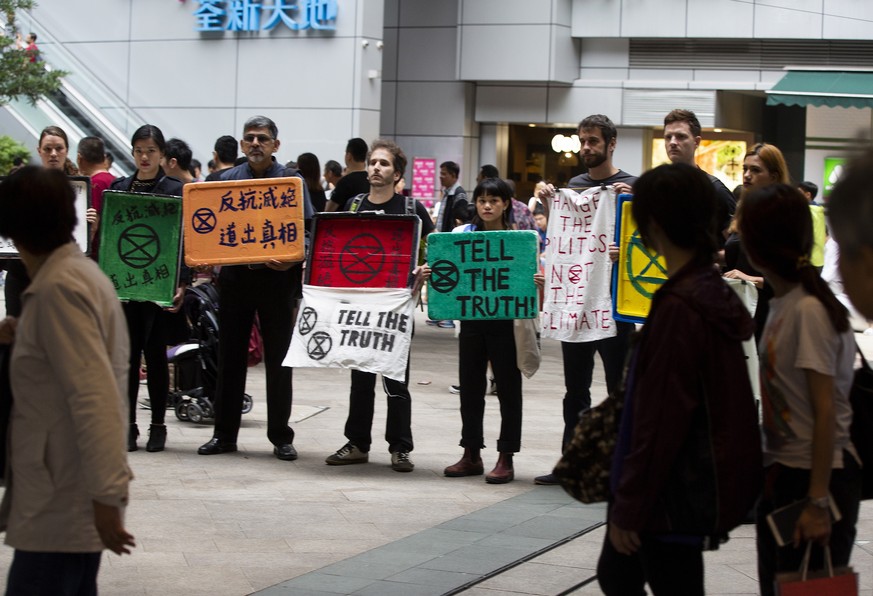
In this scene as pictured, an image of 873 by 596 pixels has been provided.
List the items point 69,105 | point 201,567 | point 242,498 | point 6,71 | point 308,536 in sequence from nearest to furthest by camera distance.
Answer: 1. point 201,567
2. point 308,536
3. point 242,498
4. point 6,71
5. point 69,105

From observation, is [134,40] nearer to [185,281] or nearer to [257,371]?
[257,371]

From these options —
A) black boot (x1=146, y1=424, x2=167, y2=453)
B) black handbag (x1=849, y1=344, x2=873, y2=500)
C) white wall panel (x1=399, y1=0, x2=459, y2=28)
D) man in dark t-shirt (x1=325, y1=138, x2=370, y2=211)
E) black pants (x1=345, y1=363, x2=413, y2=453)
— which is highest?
white wall panel (x1=399, y1=0, x2=459, y2=28)

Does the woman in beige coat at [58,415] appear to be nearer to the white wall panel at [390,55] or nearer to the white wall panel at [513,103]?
the white wall panel at [513,103]

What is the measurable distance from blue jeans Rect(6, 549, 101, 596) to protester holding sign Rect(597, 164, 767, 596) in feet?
4.93

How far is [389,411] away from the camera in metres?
8.43

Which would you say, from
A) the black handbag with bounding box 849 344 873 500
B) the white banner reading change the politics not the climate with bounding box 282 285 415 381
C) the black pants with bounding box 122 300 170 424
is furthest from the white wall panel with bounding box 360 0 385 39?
the black handbag with bounding box 849 344 873 500

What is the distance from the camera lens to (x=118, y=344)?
3711mm

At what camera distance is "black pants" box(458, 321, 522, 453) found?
25.9 ft

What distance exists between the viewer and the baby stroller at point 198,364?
387 inches

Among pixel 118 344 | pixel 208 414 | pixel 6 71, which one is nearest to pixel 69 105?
pixel 6 71

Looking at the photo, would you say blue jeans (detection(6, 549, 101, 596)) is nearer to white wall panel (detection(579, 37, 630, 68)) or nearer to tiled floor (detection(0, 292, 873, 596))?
tiled floor (detection(0, 292, 873, 596))

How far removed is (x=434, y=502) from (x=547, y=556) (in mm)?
1271

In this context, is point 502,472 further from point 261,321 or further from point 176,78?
point 176,78

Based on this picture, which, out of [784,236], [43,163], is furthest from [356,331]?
[784,236]
